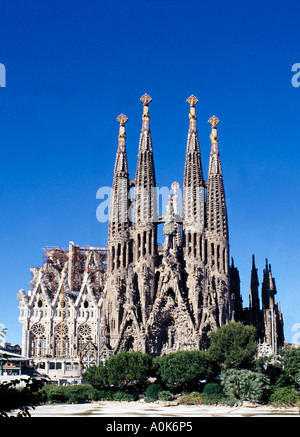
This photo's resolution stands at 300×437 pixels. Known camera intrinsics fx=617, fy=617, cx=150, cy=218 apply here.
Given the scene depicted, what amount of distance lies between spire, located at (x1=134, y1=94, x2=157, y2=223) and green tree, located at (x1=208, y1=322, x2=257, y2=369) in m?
28.3

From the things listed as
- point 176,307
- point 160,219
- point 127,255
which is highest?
point 160,219

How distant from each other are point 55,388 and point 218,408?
52.3ft

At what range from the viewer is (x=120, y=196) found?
322ft

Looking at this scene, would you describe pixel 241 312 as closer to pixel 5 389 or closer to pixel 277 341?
pixel 277 341

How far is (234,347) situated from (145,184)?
36.1 m

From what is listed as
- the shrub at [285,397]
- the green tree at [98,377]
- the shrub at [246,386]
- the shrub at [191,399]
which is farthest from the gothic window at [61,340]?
the shrub at [285,397]

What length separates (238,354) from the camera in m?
67.6

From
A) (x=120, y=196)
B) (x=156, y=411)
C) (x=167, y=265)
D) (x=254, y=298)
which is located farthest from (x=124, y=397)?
(x=254, y=298)

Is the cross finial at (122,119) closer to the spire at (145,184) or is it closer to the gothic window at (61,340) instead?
the spire at (145,184)

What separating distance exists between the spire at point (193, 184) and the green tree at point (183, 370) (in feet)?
104

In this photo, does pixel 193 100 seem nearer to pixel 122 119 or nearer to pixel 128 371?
pixel 122 119

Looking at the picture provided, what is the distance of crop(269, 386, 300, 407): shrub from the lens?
54.3 meters
